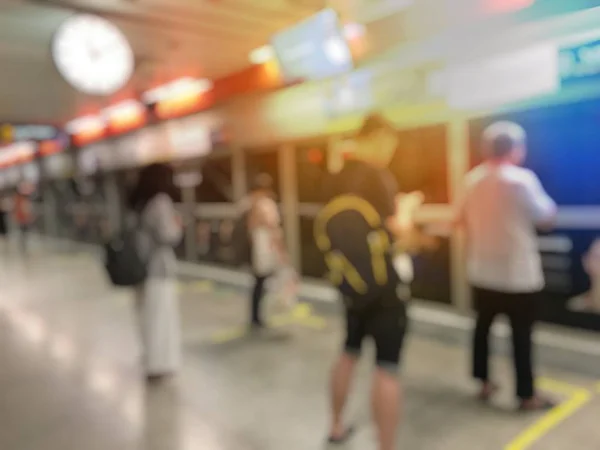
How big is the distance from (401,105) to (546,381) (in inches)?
99.4

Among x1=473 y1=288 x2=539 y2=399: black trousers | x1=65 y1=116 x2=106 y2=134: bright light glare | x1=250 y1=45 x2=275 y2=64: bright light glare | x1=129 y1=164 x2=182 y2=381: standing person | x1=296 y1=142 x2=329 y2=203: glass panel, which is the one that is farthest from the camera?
x1=65 y1=116 x2=106 y2=134: bright light glare

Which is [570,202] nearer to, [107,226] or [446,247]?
[446,247]

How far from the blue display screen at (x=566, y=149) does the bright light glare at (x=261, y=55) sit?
272 cm

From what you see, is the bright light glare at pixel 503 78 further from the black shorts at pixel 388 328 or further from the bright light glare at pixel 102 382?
the bright light glare at pixel 102 382

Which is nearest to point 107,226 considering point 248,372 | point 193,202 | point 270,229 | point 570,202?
point 193,202

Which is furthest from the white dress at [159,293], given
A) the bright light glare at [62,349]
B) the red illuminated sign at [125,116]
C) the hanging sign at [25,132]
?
the hanging sign at [25,132]

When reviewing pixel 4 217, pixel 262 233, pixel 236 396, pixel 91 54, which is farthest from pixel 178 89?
pixel 4 217

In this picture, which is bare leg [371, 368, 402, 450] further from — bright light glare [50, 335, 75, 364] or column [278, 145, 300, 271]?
column [278, 145, 300, 271]

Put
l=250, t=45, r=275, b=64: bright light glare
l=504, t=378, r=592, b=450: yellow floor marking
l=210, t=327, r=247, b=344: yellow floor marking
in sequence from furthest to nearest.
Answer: l=250, t=45, r=275, b=64: bright light glare < l=210, t=327, r=247, b=344: yellow floor marking < l=504, t=378, r=592, b=450: yellow floor marking

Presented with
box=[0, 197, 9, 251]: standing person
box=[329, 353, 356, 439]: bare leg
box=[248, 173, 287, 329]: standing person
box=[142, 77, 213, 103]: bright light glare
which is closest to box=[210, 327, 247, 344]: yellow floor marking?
box=[248, 173, 287, 329]: standing person

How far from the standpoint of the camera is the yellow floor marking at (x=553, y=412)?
2.67 m

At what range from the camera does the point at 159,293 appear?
146 inches

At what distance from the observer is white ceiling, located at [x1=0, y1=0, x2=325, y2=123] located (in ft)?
13.7

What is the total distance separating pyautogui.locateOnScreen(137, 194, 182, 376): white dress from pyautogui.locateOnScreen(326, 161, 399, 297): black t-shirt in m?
1.73
